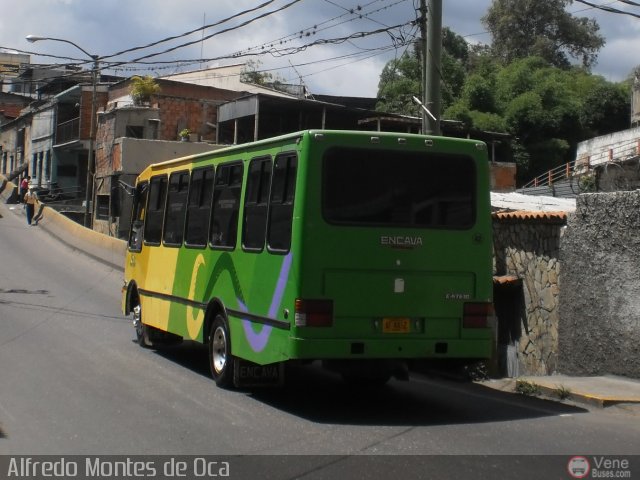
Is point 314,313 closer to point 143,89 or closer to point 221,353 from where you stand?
point 221,353

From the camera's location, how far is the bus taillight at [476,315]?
9.59m

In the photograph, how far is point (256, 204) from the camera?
10.3 m

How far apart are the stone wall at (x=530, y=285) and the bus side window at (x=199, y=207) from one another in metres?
5.30

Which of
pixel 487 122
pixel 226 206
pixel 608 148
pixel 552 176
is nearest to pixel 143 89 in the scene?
pixel 487 122

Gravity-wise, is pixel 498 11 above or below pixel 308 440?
above

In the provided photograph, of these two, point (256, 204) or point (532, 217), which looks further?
point (532, 217)

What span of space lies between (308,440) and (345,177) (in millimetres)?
2795

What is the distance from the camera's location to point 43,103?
56469 mm

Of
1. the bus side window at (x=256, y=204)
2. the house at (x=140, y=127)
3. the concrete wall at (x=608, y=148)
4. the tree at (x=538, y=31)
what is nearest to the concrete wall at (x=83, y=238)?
the house at (x=140, y=127)

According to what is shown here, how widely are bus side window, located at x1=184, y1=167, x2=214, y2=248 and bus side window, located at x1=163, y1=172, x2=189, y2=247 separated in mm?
253

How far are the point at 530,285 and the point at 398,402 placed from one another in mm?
4755

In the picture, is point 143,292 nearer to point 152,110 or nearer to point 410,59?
point 152,110

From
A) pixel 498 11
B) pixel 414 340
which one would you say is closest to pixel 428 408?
pixel 414 340

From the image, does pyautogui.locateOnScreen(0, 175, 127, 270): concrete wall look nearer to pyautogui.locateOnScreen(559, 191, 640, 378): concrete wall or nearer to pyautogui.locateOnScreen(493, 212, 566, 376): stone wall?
pyautogui.locateOnScreen(493, 212, 566, 376): stone wall
